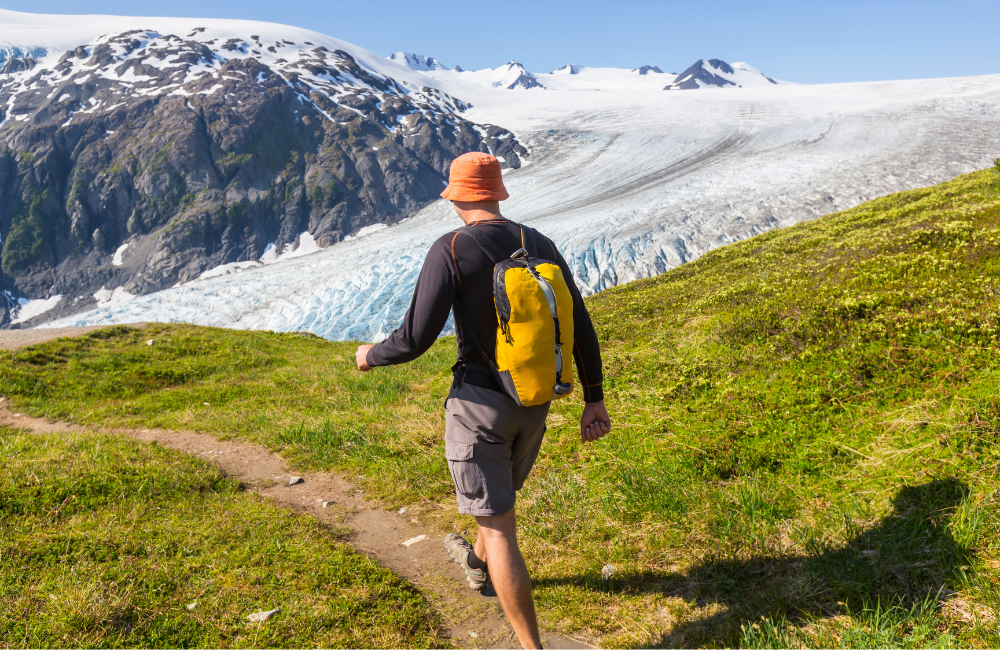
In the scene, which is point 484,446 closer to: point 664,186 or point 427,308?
point 427,308

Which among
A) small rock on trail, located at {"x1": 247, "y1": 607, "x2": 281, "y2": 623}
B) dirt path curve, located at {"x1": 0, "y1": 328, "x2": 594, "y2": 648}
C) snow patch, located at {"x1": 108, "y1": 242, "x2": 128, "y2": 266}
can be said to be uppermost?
small rock on trail, located at {"x1": 247, "y1": 607, "x2": 281, "y2": 623}

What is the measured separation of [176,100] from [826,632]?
480ft

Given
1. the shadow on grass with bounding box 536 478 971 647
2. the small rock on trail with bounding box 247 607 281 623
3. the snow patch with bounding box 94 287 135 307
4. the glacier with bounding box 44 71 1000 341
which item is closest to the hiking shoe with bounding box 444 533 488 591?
the shadow on grass with bounding box 536 478 971 647

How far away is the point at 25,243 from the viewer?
116875 mm

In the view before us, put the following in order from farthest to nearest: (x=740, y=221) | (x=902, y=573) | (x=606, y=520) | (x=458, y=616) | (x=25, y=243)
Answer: (x=25, y=243) < (x=740, y=221) < (x=606, y=520) < (x=458, y=616) < (x=902, y=573)

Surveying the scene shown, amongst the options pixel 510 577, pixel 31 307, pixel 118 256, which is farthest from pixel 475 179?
pixel 31 307

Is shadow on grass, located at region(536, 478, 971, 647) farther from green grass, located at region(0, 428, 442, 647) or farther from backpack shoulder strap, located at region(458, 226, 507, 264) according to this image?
backpack shoulder strap, located at region(458, 226, 507, 264)

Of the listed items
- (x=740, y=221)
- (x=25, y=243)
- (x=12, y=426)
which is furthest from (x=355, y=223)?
(x=12, y=426)

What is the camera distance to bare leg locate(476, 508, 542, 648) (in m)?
2.72

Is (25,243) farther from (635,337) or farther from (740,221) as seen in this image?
(635,337)

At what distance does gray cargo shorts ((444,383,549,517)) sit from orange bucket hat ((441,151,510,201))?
1.02m

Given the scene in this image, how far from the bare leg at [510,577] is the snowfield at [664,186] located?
3128cm

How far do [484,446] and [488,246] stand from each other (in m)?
1.03

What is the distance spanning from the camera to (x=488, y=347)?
2.81 metres
